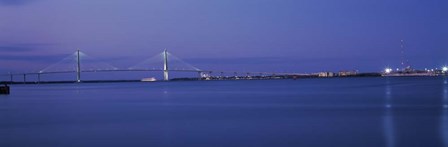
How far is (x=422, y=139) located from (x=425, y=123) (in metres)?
3.00

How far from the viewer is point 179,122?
1380 centimetres

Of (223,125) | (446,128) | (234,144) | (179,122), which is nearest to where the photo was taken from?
(234,144)

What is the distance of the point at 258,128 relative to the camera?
11688mm

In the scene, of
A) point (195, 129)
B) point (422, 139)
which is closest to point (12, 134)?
point (195, 129)

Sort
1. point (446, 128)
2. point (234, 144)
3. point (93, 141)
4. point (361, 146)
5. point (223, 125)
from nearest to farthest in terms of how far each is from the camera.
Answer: point (361, 146), point (234, 144), point (93, 141), point (446, 128), point (223, 125)

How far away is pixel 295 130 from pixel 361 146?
2763mm

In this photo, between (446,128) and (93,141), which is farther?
(446,128)

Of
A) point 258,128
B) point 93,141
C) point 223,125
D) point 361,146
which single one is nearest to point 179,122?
point 223,125

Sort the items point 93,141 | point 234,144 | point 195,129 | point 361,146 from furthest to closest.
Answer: point 195,129 < point 93,141 < point 234,144 < point 361,146

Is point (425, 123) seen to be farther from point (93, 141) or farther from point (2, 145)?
point (2, 145)

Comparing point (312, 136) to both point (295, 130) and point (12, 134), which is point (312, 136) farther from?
point (12, 134)

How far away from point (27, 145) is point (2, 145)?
1.36ft

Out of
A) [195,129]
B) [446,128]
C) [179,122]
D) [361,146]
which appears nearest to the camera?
[361,146]

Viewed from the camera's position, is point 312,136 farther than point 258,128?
No
